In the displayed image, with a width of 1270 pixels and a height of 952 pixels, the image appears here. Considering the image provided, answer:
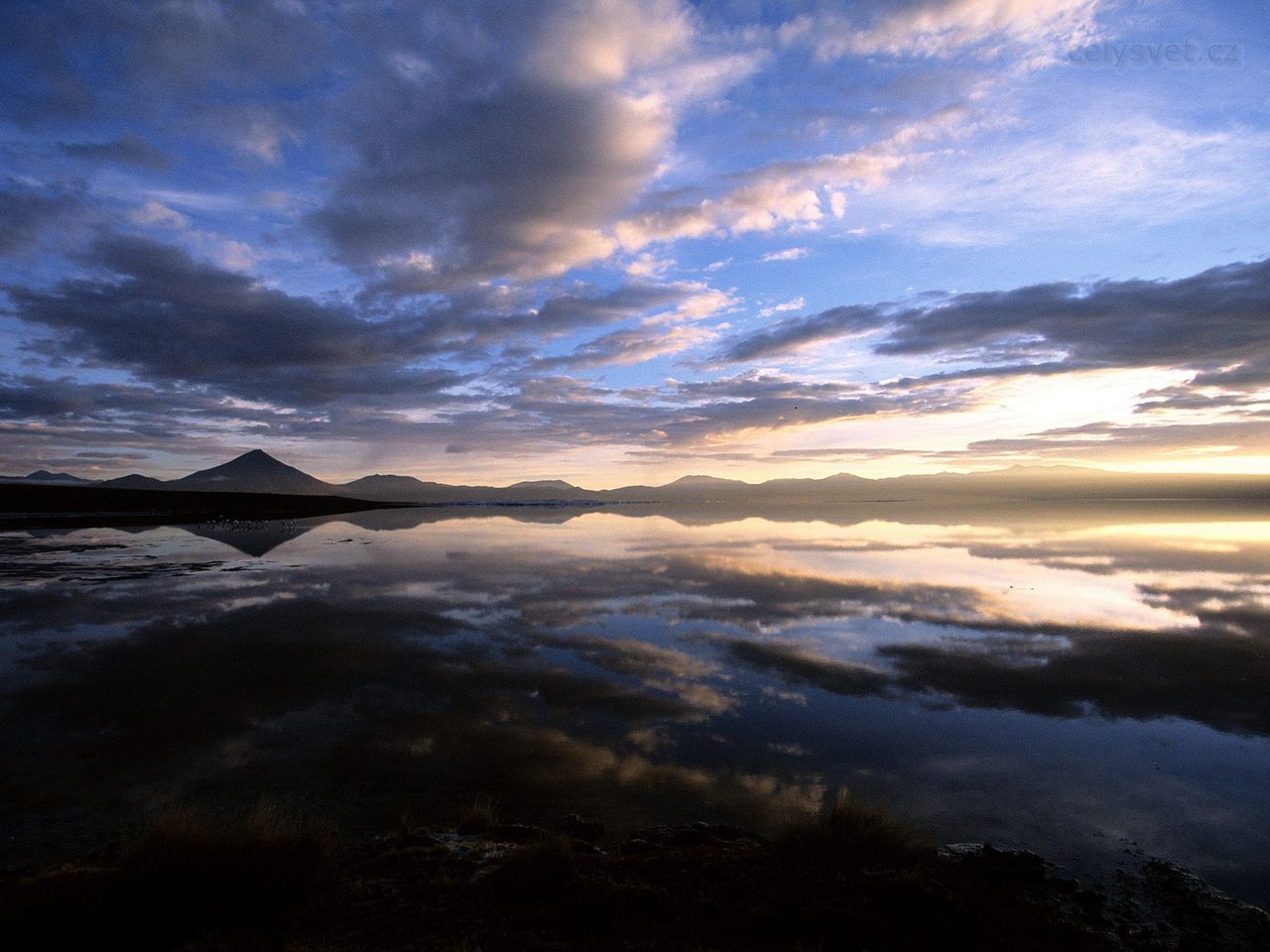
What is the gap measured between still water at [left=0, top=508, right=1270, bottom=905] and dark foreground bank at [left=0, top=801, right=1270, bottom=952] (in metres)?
0.67

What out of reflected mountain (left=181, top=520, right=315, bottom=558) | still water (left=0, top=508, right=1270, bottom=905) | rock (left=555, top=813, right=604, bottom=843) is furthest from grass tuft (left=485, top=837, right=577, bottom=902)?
Result: reflected mountain (left=181, top=520, right=315, bottom=558)

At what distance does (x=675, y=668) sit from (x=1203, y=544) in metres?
36.4

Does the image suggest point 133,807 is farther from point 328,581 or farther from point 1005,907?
point 328,581

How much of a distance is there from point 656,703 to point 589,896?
5313mm

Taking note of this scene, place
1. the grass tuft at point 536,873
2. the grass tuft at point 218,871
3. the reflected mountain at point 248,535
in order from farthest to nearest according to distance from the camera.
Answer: the reflected mountain at point 248,535 < the grass tuft at point 536,873 < the grass tuft at point 218,871

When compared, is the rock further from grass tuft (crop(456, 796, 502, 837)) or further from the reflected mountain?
the reflected mountain

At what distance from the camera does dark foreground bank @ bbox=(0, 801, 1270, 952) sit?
15.8 feet

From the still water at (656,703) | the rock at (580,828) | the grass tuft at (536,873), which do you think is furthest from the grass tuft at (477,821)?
the grass tuft at (536,873)

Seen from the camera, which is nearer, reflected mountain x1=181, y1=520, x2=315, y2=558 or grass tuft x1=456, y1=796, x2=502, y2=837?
grass tuft x1=456, y1=796, x2=502, y2=837

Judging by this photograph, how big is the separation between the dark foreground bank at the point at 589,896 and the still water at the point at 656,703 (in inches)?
26.5

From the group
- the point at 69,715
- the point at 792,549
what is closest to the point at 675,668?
the point at 69,715

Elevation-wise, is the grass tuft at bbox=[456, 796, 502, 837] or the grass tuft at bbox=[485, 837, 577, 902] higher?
the grass tuft at bbox=[485, 837, 577, 902]

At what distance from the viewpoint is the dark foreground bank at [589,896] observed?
4.82m

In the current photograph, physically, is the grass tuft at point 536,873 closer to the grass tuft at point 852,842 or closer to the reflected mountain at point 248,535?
the grass tuft at point 852,842
